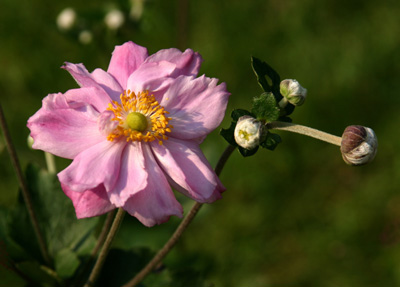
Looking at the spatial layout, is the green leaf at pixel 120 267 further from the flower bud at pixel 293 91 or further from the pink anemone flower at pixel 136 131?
the flower bud at pixel 293 91

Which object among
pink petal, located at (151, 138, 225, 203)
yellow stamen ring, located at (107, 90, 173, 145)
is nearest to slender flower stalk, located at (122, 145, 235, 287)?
pink petal, located at (151, 138, 225, 203)

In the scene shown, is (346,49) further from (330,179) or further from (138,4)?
(138,4)

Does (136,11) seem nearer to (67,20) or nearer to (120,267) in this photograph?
(67,20)

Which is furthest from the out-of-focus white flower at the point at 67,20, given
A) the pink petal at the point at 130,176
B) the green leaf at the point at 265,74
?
the green leaf at the point at 265,74

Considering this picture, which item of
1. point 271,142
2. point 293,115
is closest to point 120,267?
point 271,142

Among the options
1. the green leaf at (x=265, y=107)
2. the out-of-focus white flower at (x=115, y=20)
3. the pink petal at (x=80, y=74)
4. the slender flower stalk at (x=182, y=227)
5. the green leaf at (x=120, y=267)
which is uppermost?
the pink petal at (x=80, y=74)

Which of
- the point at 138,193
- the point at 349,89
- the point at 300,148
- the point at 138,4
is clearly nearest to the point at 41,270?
the point at 138,193
